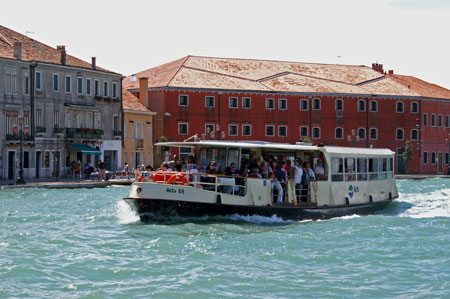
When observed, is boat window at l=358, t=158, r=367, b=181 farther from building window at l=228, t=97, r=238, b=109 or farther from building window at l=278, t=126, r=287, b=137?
building window at l=278, t=126, r=287, b=137

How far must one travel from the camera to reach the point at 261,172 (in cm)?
2414

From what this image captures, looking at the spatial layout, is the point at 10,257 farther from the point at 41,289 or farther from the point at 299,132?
the point at 299,132

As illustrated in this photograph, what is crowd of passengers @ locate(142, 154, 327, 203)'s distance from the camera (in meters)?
23.0

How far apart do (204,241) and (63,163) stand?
33340mm

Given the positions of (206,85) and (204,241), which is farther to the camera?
(206,85)

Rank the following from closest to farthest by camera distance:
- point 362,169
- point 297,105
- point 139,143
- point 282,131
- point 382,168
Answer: point 362,169 → point 382,168 → point 139,143 → point 282,131 → point 297,105

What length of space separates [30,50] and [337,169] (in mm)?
28602

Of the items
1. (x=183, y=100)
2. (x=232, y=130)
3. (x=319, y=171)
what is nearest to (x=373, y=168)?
(x=319, y=171)

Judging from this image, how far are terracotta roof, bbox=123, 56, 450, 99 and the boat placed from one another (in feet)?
116

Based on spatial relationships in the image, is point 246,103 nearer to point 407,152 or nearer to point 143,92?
point 143,92

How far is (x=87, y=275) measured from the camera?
1596 cm

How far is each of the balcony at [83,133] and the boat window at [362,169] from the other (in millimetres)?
27299

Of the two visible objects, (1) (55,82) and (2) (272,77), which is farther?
(2) (272,77)

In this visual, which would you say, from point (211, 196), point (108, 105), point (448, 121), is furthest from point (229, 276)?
point (448, 121)
